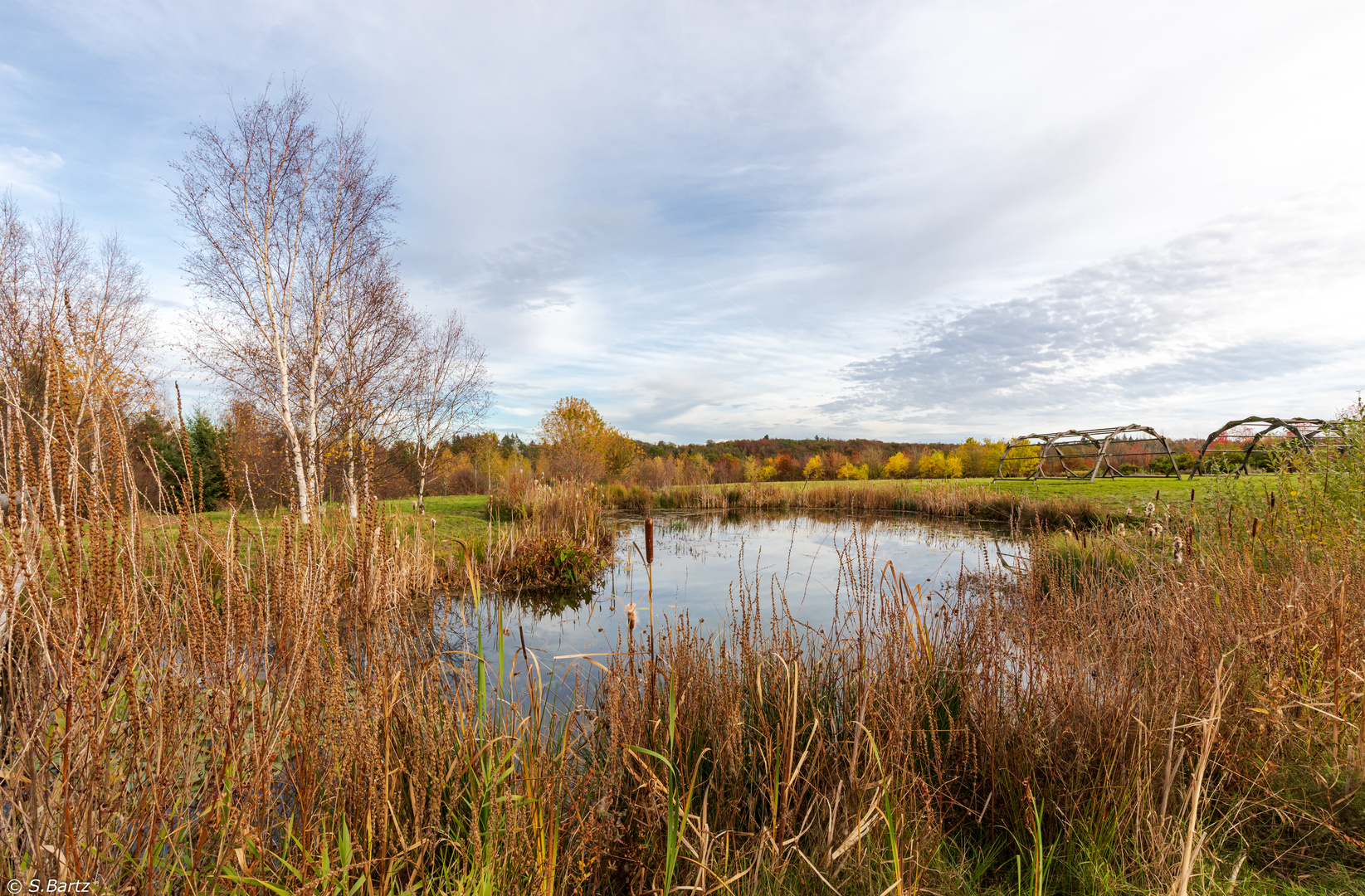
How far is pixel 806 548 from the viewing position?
10.5m

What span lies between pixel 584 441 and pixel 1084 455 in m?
16.9

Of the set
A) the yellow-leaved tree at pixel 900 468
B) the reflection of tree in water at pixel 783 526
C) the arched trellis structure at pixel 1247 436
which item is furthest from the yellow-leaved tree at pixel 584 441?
the arched trellis structure at pixel 1247 436

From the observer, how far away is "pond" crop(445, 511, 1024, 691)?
14.7 ft

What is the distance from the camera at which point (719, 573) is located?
8.45 metres

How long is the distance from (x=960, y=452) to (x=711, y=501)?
45.8 ft

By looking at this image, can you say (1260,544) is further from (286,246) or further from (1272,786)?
(286,246)

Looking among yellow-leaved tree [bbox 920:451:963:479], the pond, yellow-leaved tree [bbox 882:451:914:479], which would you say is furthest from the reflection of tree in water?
yellow-leaved tree [bbox 882:451:914:479]

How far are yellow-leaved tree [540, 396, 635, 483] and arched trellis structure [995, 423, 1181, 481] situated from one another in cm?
1380

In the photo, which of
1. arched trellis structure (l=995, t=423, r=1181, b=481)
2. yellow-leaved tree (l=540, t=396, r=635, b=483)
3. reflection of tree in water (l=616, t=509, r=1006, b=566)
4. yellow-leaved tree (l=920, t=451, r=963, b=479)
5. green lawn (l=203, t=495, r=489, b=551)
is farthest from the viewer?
yellow-leaved tree (l=920, t=451, r=963, b=479)

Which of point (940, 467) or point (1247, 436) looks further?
point (940, 467)

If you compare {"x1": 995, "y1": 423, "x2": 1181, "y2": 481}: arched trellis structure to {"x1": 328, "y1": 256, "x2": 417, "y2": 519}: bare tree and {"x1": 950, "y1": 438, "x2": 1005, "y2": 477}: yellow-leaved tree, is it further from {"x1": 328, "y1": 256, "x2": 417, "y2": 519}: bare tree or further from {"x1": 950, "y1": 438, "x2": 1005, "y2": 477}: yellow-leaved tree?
{"x1": 328, "y1": 256, "x2": 417, "y2": 519}: bare tree

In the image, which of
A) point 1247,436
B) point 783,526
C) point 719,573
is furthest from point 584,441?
point 1247,436

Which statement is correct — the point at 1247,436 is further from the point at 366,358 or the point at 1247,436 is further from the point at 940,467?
the point at 366,358

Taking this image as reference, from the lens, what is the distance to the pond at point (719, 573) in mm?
4469
